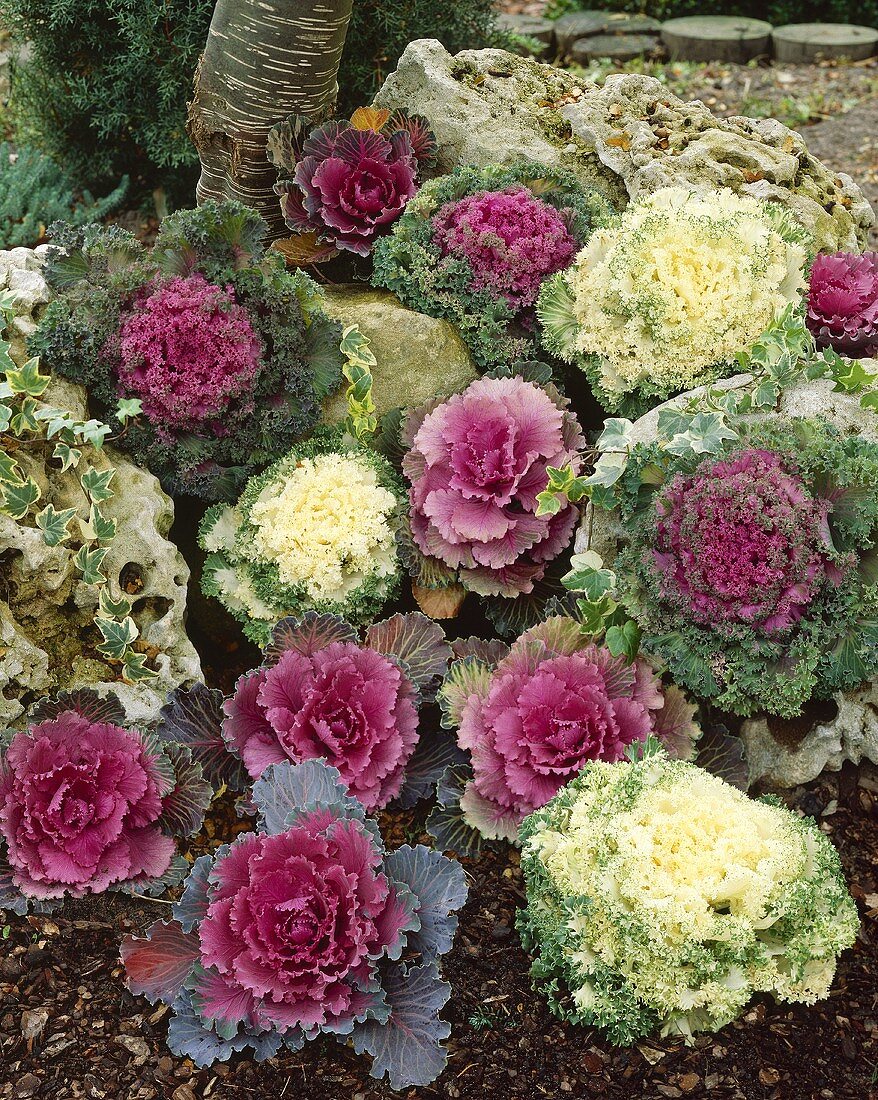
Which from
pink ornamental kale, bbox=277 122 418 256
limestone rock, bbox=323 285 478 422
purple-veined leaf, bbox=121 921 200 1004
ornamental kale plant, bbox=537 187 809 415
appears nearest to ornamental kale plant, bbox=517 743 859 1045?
purple-veined leaf, bbox=121 921 200 1004

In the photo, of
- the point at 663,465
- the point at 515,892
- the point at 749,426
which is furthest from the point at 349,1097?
the point at 749,426

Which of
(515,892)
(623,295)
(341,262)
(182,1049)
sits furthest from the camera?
(341,262)

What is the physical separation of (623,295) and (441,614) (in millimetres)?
1042

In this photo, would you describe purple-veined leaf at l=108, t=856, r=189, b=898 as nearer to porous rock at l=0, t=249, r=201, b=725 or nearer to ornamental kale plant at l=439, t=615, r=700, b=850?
porous rock at l=0, t=249, r=201, b=725

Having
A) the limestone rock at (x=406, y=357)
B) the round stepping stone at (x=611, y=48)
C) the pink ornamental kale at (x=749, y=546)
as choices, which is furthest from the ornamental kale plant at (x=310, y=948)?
the round stepping stone at (x=611, y=48)

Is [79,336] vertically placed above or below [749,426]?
below

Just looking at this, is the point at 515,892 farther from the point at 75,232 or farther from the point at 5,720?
the point at 75,232

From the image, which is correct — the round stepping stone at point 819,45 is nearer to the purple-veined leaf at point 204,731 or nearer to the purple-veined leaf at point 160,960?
the purple-veined leaf at point 204,731

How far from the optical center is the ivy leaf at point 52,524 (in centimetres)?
286

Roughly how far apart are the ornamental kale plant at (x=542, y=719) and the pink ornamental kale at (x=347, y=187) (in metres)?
1.57

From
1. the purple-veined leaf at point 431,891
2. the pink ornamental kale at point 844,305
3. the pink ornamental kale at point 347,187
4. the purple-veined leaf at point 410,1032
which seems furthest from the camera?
the pink ornamental kale at point 347,187

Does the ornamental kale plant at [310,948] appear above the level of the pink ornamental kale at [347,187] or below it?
below

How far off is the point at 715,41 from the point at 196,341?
7016mm

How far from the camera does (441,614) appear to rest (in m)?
3.23
